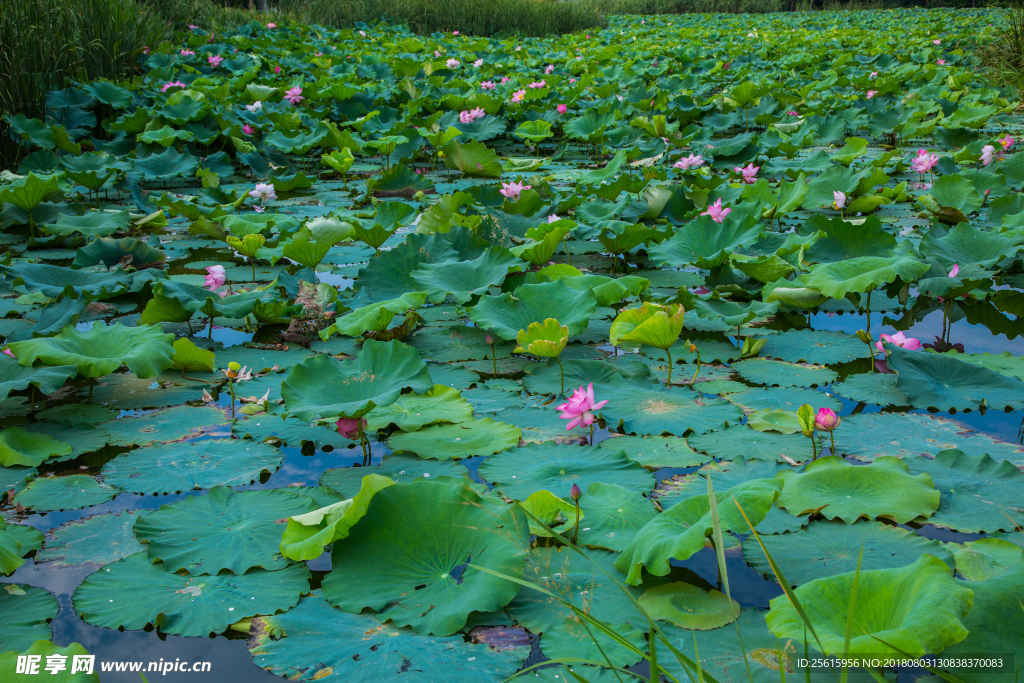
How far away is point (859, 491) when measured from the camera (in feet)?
4.86

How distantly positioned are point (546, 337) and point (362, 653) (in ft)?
3.58

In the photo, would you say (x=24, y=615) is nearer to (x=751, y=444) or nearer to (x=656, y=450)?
(x=656, y=450)

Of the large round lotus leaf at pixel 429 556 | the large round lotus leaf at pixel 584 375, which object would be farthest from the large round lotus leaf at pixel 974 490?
the large round lotus leaf at pixel 429 556

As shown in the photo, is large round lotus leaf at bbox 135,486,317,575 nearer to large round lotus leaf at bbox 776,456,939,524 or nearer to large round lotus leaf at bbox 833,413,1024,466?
large round lotus leaf at bbox 776,456,939,524

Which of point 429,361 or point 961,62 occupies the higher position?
point 961,62

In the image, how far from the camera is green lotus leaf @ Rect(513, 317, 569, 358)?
1985mm

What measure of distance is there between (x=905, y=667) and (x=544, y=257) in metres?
2.07

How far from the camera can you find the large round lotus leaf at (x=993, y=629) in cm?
94

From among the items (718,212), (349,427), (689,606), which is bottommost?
(689,606)

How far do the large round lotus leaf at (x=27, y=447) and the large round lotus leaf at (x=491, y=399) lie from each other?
1.05 m

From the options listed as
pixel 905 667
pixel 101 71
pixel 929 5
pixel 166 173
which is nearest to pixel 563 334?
pixel 905 667

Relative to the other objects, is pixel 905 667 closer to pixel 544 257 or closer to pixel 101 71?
pixel 544 257

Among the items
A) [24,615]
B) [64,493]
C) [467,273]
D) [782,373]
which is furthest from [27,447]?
[782,373]

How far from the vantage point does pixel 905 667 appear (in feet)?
3.45
